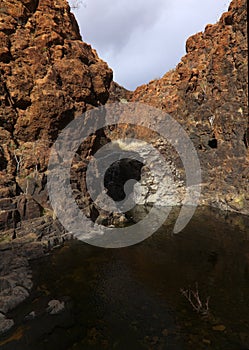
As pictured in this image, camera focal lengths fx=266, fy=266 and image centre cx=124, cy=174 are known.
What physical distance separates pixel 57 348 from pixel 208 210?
3527cm

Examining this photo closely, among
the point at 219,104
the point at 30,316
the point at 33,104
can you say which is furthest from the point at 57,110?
the point at 219,104

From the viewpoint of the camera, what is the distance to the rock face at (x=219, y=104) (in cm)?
4494

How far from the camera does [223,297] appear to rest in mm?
18422

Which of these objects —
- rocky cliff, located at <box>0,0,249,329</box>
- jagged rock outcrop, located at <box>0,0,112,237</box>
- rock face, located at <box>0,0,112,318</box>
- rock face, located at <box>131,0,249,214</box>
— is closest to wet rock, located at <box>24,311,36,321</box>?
rocky cliff, located at <box>0,0,249,329</box>

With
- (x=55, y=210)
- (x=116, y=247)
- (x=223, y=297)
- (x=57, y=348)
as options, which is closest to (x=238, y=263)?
(x=223, y=297)

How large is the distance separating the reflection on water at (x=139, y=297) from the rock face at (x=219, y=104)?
1874 cm

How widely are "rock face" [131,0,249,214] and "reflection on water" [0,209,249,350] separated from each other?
18.7 meters

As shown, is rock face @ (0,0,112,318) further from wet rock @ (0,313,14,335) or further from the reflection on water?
wet rock @ (0,313,14,335)

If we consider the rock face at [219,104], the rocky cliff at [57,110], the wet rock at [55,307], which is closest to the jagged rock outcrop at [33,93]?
the rocky cliff at [57,110]

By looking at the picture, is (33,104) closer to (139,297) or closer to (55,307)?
(55,307)

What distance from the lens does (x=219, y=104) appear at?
49.8 meters

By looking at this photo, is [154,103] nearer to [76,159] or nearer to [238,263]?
[76,159]

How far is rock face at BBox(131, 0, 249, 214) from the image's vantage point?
44938 millimetres

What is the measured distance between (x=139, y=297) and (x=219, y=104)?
4144 cm
